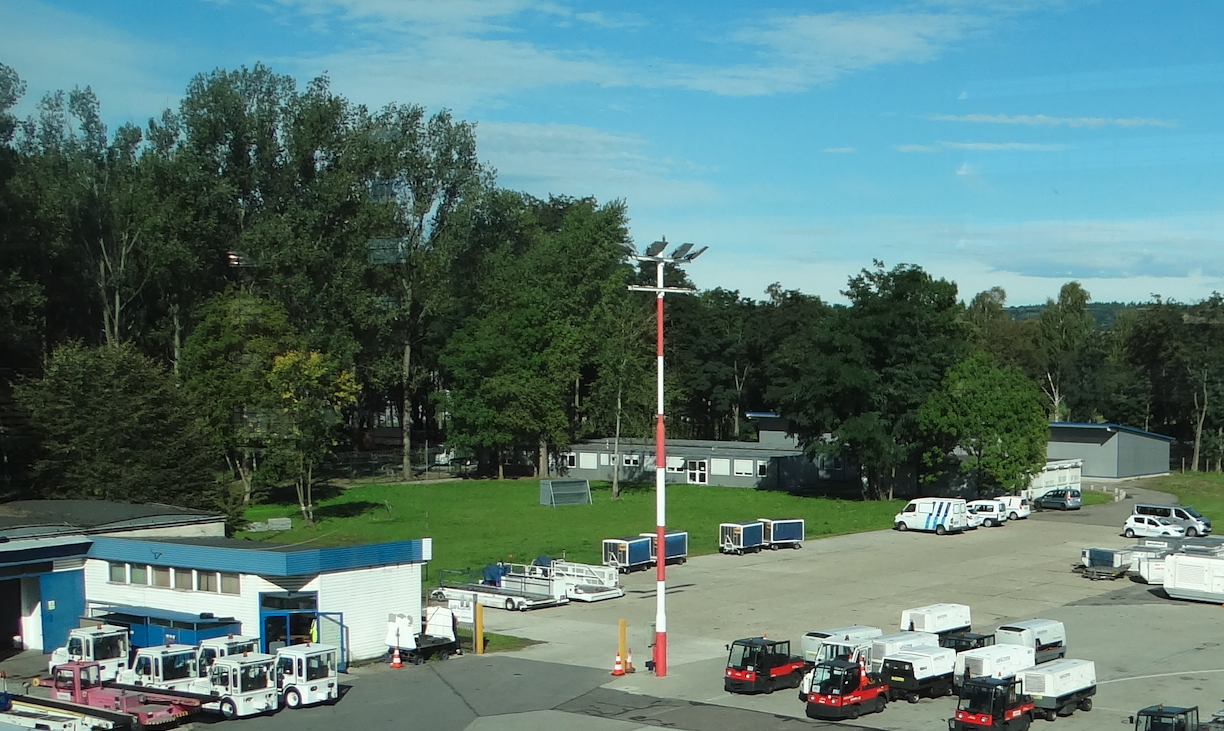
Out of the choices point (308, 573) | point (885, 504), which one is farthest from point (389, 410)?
point (308, 573)

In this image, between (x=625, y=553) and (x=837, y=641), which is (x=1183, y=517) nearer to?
(x=625, y=553)

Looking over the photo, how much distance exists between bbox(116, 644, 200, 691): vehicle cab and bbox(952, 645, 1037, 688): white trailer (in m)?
16.1

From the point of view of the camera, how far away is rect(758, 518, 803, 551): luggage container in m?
47.9

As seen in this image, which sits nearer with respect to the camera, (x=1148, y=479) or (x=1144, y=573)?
(x=1144, y=573)

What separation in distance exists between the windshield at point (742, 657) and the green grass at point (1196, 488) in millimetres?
47712

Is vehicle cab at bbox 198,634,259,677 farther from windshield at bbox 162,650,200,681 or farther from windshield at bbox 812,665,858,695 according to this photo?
windshield at bbox 812,665,858,695

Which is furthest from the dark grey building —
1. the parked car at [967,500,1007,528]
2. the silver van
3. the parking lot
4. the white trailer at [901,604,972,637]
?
the white trailer at [901,604,972,637]

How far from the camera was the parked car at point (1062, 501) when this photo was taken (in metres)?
62.7

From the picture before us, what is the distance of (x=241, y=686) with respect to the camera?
892 inches

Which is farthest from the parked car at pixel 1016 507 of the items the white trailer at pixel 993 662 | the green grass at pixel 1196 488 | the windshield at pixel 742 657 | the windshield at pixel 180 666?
the windshield at pixel 180 666

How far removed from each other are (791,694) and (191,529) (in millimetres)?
19112

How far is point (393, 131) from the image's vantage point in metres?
72.6

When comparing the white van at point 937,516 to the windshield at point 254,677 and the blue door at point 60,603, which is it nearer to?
the blue door at point 60,603

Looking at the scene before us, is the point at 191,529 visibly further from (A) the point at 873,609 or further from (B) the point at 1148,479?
(B) the point at 1148,479
